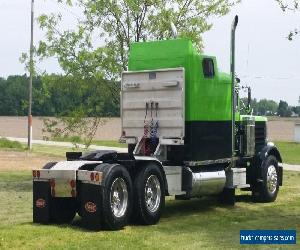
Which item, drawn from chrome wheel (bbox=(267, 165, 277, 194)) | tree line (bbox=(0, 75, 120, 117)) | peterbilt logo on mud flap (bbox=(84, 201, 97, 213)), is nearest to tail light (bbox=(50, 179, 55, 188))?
peterbilt logo on mud flap (bbox=(84, 201, 97, 213))

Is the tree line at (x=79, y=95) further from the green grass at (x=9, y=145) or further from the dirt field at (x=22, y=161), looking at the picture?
the green grass at (x=9, y=145)

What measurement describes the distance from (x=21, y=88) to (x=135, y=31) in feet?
387

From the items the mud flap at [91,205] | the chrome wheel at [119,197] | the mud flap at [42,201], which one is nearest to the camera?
the mud flap at [91,205]

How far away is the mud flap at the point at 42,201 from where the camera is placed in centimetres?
1118

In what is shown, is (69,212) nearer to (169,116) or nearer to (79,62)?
(169,116)

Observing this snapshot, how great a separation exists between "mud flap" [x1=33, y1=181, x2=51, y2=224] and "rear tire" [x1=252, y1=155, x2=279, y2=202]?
5600 millimetres

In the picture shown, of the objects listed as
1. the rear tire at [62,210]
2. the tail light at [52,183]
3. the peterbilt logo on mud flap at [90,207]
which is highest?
the tail light at [52,183]

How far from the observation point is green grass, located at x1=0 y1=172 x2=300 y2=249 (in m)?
9.45

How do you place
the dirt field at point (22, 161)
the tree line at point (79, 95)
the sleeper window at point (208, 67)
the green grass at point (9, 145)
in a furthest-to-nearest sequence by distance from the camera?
the green grass at point (9, 145) < the dirt field at point (22, 161) < the tree line at point (79, 95) < the sleeper window at point (208, 67)

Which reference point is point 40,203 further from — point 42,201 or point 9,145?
point 9,145

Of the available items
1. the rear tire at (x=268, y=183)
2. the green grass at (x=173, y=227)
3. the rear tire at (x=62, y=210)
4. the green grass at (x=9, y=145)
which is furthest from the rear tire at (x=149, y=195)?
the green grass at (x=9, y=145)

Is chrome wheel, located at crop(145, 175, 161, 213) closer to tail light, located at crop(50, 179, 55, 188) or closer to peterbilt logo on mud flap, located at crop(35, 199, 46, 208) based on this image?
tail light, located at crop(50, 179, 55, 188)

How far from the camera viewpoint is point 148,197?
11602mm

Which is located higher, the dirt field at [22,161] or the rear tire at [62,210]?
the rear tire at [62,210]
